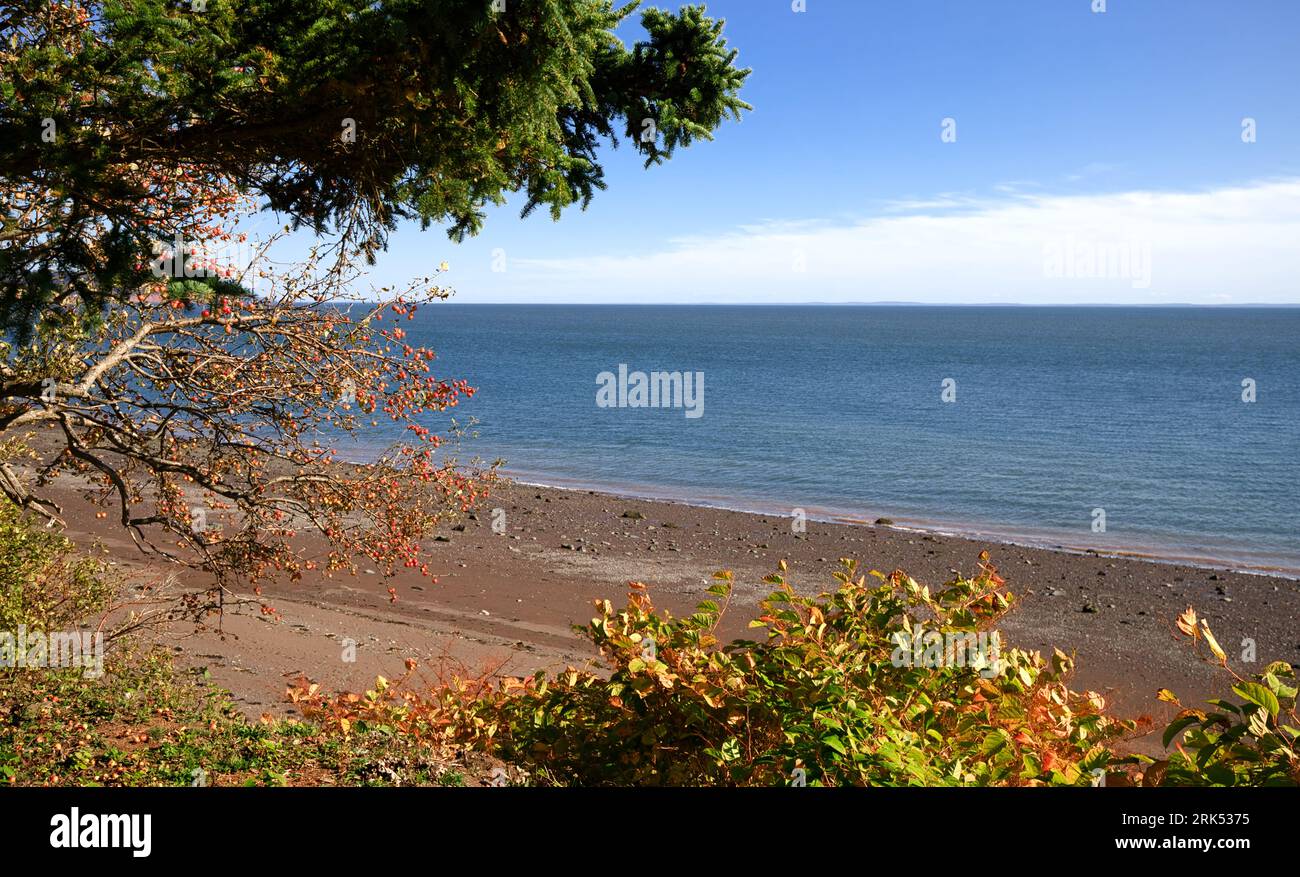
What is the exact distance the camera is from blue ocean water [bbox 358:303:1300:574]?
26078mm

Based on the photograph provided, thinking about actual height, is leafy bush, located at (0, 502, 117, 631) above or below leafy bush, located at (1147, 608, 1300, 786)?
→ below

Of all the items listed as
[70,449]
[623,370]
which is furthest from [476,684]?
[623,370]

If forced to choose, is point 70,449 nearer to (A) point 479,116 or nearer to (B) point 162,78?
(B) point 162,78

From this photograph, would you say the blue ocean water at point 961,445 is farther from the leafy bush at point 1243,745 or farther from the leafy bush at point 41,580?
the leafy bush at point 1243,745

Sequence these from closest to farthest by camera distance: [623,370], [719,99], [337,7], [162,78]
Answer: [162,78] → [337,7] → [719,99] → [623,370]

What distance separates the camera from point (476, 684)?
6.55 meters

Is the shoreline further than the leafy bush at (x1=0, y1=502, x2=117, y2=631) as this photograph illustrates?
Yes

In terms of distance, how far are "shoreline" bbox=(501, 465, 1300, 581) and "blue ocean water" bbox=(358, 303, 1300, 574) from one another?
0.15 meters

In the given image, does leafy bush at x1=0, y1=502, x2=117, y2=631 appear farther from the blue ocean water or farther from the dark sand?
the blue ocean water

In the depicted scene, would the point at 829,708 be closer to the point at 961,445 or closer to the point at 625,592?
the point at 625,592

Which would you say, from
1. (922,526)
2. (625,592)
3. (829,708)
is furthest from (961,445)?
(829,708)

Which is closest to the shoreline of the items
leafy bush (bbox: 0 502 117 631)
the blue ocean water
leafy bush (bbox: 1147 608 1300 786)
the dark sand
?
the blue ocean water

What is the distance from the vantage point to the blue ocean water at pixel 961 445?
26078 mm
